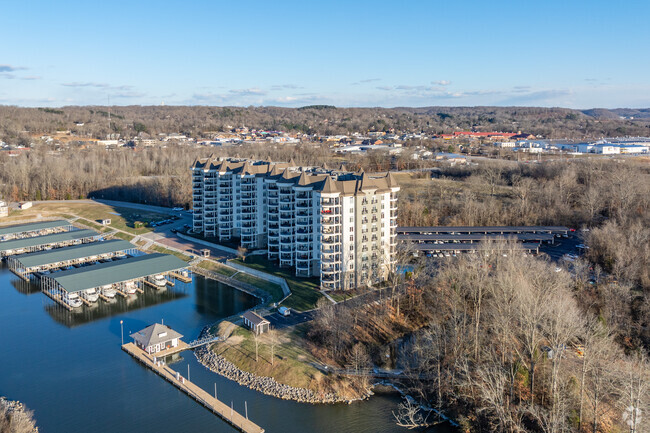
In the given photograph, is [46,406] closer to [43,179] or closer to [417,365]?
[417,365]

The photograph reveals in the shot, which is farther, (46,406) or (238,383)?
(238,383)

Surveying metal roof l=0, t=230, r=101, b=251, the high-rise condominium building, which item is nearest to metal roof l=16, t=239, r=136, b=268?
metal roof l=0, t=230, r=101, b=251

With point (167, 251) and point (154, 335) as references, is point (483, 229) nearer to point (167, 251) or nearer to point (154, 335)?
point (167, 251)

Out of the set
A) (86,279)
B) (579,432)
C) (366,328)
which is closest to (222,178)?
(86,279)

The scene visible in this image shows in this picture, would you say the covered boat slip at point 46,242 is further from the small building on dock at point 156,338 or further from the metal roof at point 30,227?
the small building on dock at point 156,338

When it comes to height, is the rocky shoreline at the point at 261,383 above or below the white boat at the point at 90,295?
below

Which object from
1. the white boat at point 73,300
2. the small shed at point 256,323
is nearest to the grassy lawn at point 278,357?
the small shed at point 256,323
